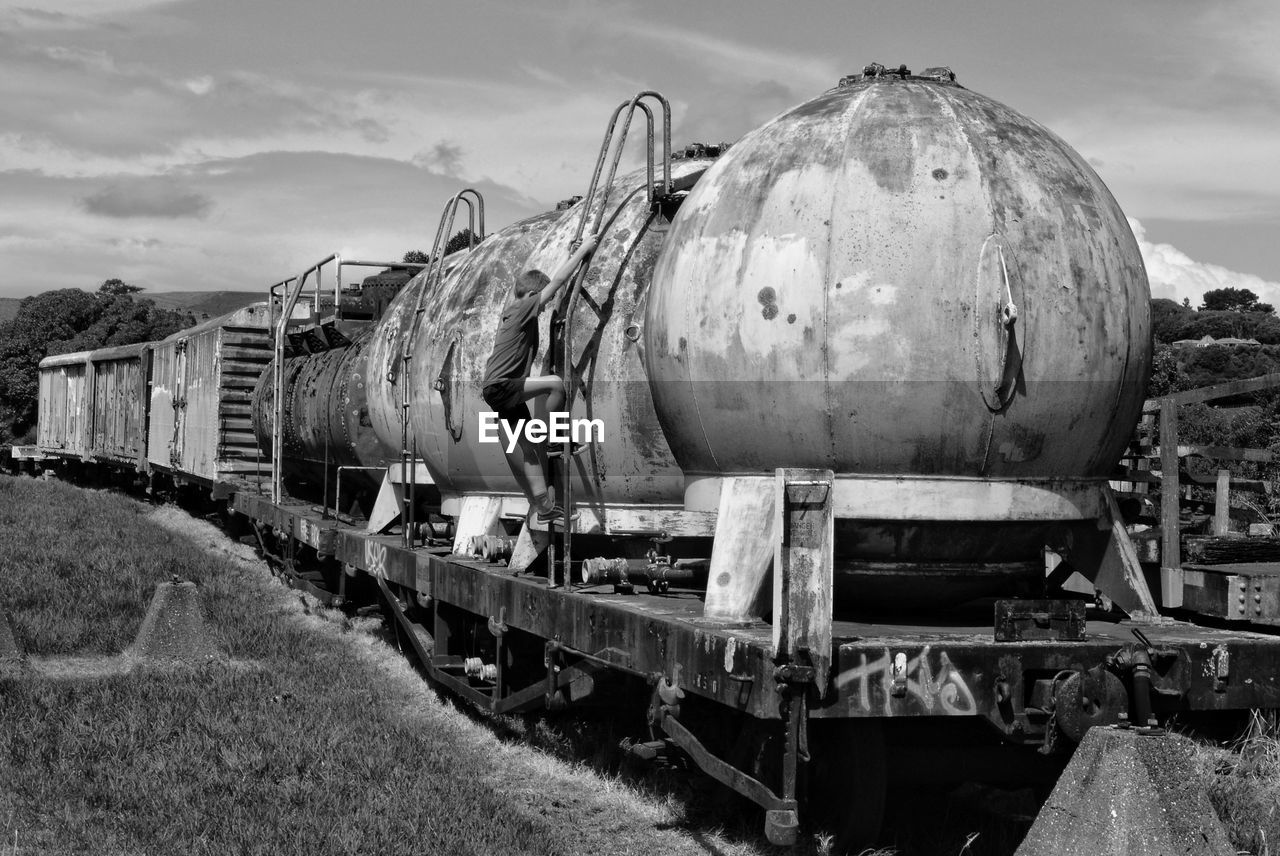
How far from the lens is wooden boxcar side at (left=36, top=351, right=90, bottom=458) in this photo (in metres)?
31.4

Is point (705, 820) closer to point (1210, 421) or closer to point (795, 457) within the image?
point (795, 457)

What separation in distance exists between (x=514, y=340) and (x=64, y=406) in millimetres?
29657

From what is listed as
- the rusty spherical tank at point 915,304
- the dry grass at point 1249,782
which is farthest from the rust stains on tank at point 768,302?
the dry grass at point 1249,782

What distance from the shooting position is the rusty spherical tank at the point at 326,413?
11938 mm

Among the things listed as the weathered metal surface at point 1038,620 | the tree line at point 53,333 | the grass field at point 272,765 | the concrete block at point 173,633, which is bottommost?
the grass field at point 272,765

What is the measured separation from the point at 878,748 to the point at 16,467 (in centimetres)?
3656

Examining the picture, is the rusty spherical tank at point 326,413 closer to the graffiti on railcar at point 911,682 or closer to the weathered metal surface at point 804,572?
the weathered metal surface at point 804,572

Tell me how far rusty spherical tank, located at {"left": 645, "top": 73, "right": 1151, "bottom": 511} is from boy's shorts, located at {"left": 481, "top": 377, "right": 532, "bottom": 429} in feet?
4.44

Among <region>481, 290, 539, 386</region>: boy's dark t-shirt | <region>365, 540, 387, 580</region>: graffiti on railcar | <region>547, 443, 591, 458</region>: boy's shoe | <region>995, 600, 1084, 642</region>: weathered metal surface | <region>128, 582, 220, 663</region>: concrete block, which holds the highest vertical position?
<region>481, 290, 539, 386</region>: boy's dark t-shirt

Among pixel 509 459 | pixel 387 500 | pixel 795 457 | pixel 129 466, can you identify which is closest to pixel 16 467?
pixel 129 466

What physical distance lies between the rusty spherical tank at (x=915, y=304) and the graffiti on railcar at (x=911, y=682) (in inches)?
35.6

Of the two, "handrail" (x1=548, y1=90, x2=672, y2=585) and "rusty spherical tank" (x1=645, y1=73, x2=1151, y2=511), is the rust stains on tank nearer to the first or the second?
"rusty spherical tank" (x1=645, y1=73, x2=1151, y2=511)

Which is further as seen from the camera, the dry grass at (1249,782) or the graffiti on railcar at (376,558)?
the graffiti on railcar at (376,558)

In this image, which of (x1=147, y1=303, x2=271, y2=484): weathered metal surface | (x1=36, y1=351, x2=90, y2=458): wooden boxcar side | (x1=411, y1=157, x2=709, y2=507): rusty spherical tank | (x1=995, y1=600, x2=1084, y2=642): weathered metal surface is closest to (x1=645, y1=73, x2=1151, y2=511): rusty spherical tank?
(x1=995, y1=600, x2=1084, y2=642): weathered metal surface
